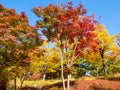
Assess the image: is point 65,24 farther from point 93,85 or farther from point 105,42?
point 105,42

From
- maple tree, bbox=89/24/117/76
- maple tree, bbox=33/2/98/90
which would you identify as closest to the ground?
maple tree, bbox=33/2/98/90

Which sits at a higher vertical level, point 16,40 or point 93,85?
point 16,40

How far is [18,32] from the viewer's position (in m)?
21.3

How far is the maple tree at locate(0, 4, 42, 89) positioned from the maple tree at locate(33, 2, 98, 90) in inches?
46.7

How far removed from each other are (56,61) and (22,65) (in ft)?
48.3

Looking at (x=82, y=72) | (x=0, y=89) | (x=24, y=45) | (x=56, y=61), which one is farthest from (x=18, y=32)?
(x=82, y=72)

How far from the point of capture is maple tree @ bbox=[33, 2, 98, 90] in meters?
22.2

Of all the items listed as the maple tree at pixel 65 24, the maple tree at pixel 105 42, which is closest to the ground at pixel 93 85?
the maple tree at pixel 65 24

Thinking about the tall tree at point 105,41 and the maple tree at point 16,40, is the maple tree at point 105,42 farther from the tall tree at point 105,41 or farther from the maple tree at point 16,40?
the maple tree at point 16,40

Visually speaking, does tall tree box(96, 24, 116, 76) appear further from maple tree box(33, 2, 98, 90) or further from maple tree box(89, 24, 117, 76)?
maple tree box(33, 2, 98, 90)

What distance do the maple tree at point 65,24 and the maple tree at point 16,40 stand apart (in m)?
1.19

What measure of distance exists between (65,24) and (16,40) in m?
5.10

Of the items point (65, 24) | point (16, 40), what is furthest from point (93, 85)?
point (16, 40)

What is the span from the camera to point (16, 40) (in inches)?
762
